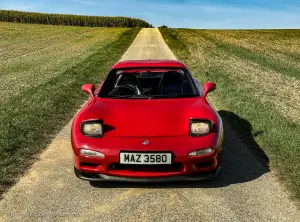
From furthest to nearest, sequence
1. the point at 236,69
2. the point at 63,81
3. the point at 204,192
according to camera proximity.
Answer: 1. the point at 236,69
2. the point at 63,81
3. the point at 204,192

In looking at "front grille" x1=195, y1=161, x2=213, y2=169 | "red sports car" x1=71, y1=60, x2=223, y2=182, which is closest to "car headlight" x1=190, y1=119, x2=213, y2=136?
"red sports car" x1=71, y1=60, x2=223, y2=182

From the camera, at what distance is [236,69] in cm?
1709

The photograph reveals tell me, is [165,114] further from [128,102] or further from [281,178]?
[281,178]

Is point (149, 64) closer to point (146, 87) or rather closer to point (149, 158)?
point (146, 87)

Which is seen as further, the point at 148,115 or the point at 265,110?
the point at 265,110

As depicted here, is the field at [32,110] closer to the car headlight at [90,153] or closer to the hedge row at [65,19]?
the car headlight at [90,153]

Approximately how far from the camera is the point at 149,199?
4426 mm

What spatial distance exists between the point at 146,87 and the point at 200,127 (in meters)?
2.10

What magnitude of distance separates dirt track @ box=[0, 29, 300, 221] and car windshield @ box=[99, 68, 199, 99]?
1.23 metres

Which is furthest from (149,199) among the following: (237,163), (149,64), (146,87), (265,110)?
(265,110)

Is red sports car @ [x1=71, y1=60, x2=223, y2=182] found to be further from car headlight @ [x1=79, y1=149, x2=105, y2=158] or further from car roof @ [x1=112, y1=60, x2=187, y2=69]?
car roof @ [x1=112, y1=60, x2=187, y2=69]

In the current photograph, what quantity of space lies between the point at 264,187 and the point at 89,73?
1104 cm

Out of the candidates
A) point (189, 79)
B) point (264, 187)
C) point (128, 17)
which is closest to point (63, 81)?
point (189, 79)

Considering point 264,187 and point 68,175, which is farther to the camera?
point 68,175
